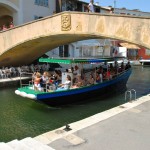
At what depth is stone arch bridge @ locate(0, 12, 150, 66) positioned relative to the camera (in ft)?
44.9

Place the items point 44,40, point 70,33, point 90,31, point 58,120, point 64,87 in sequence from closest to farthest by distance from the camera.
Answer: point 58,120 < point 64,87 < point 90,31 < point 70,33 < point 44,40

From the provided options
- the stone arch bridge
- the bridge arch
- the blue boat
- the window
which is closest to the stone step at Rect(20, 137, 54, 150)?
the blue boat

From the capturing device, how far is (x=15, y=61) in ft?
80.1

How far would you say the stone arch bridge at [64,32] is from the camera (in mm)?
13672

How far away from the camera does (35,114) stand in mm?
13484

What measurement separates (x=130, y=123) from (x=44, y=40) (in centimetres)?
1253

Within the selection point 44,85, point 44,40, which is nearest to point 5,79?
point 44,40

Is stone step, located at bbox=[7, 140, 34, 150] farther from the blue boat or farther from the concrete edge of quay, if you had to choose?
the blue boat

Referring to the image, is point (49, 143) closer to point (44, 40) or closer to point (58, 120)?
point (58, 120)

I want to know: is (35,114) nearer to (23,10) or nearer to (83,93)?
(83,93)

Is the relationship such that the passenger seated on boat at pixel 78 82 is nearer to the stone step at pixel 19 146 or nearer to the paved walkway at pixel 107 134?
the paved walkway at pixel 107 134

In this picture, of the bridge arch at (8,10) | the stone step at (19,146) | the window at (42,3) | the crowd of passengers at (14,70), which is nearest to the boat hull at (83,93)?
the crowd of passengers at (14,70)

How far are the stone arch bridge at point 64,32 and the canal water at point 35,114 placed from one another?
3898 mm

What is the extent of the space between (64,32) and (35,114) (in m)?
5.87
